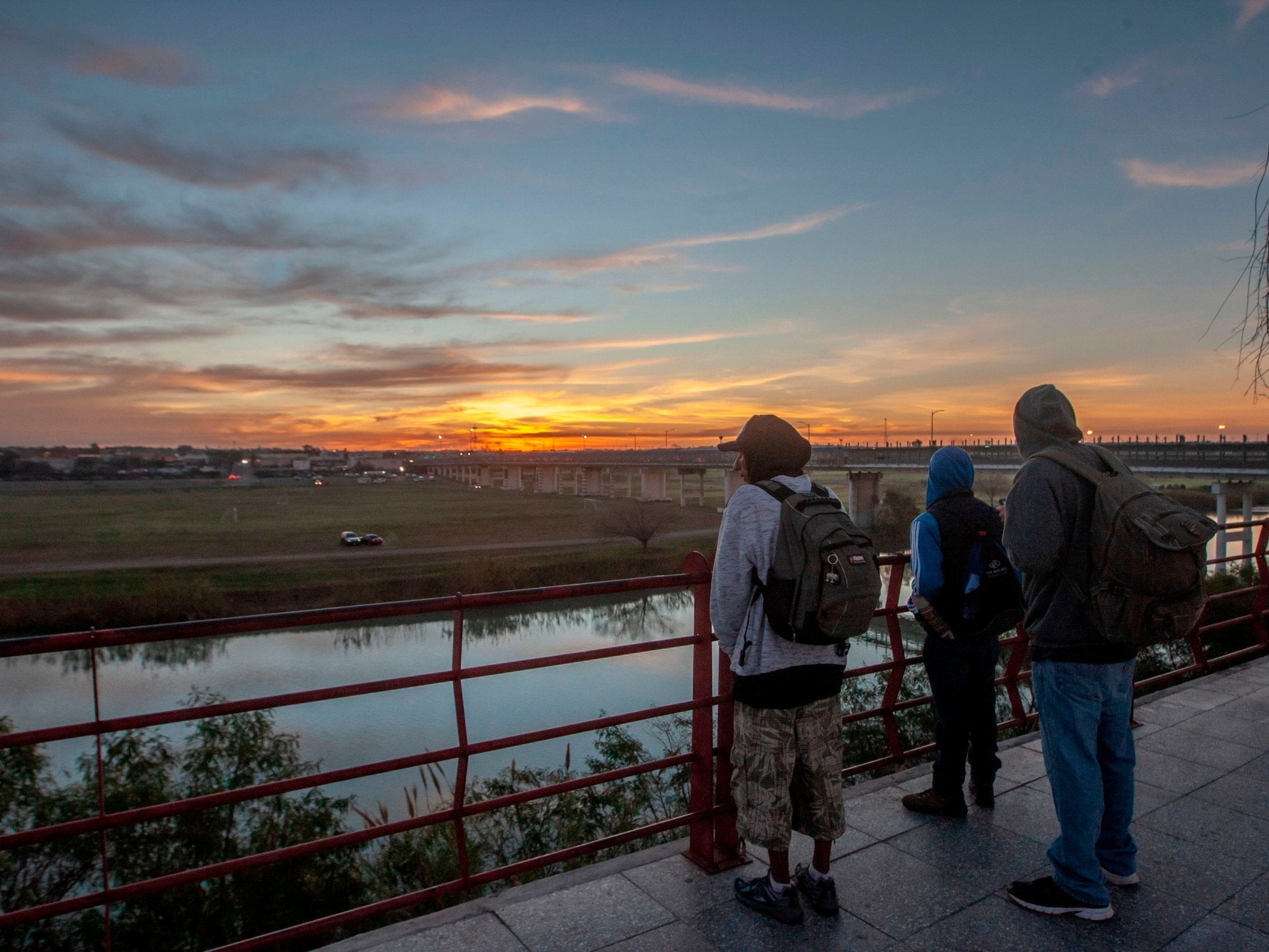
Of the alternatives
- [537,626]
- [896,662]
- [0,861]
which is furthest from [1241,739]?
[537,626]

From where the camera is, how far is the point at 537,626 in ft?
104

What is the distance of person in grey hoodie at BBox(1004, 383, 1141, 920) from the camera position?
9.26 ft

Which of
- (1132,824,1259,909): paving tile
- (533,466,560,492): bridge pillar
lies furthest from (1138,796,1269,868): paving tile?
(533,466,560,492): bridge pillar

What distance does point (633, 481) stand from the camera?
121 meters

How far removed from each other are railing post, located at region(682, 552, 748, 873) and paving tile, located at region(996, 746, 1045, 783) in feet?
5.57

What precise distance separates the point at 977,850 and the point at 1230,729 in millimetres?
2872

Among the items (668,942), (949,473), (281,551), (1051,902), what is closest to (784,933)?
(668,942)

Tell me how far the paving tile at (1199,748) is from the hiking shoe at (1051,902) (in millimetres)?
2164

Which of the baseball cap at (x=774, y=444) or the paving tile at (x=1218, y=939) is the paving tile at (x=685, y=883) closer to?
the paving tile at (x=1218, y=939)

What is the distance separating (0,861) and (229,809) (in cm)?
201

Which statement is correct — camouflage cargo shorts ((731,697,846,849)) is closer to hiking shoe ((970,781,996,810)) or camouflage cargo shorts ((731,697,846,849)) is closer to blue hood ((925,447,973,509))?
blue hood ((925,447,973,509))

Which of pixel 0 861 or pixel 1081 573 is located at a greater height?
pixel 1081 573

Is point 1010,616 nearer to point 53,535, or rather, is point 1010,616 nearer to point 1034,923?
point 1034,923

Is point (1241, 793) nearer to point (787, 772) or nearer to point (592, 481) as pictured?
point (787, 772)
